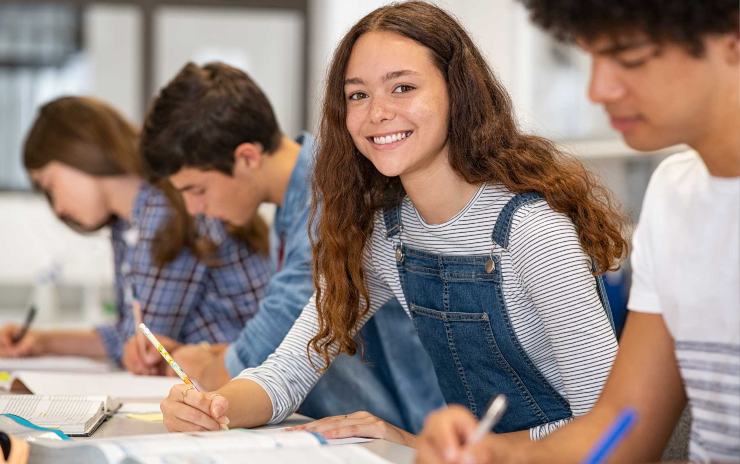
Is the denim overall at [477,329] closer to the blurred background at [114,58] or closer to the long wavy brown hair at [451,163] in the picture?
the long wavy brown hair at [451,163]

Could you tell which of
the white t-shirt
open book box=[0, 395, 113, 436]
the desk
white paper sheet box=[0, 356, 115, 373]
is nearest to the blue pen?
the white t-shirt

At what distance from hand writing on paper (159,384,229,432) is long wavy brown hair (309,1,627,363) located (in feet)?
0.74

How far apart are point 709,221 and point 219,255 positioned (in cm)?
149

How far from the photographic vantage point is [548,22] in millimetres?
982

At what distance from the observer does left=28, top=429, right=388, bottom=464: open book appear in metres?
1.06

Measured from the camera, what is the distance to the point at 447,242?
154 cm

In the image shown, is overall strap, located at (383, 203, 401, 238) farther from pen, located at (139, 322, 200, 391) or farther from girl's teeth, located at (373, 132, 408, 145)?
pen, located at (139, 322, 200, 391)

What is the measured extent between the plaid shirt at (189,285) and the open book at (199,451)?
1.13m

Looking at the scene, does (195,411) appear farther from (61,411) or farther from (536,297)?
(536,297)

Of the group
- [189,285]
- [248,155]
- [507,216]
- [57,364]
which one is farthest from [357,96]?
[57,364]

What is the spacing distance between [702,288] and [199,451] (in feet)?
1.74

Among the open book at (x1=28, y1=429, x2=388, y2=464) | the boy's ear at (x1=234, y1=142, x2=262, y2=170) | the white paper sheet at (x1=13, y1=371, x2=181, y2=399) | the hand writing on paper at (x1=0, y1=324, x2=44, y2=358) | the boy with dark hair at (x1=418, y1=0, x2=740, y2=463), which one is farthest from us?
the hand writing on paper at (x1=0, y1=324, x2=44, y2=358)

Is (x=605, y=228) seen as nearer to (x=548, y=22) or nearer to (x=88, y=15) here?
(x=548, y=22)

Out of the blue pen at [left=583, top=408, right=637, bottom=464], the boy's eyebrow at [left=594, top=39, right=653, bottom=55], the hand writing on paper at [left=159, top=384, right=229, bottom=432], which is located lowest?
the hand writing on paper at [left=159, top=384, right=229, bottom=432]
